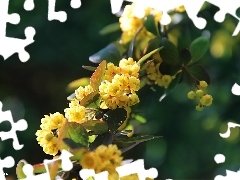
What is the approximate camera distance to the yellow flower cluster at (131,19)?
3.57ft

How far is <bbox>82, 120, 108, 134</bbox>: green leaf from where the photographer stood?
78 cm

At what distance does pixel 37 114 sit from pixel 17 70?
0.75 feet

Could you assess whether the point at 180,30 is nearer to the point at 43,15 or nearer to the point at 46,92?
the point at 43,15

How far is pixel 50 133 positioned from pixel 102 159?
9 centimetres

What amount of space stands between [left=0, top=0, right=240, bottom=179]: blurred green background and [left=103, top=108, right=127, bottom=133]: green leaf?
0.35 meters

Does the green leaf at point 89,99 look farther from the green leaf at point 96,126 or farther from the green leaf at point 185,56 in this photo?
the green leaf at point 185,56

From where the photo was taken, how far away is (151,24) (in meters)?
1.05

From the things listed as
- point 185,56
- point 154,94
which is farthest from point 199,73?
point 154,94

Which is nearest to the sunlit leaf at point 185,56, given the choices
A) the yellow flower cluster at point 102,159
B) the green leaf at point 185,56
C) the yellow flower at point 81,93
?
the green leaf at point 185,56

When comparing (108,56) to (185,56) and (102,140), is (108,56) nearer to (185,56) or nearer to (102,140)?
(185,56)

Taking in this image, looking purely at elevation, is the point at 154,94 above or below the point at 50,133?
below

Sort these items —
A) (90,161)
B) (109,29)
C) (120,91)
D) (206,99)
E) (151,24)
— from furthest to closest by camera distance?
1. (109,29)
2. (151,24)
3. (206,99)
4. (120,91)
5. (90,161)

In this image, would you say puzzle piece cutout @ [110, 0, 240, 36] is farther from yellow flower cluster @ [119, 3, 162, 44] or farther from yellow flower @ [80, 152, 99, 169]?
yellow flower @ [80, 152, 99, 169]

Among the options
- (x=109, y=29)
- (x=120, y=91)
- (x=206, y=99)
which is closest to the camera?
(x=120, y=91)
